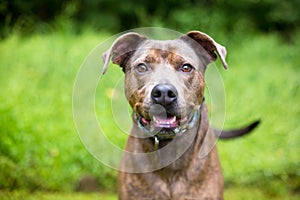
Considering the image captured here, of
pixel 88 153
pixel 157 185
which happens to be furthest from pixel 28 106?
pixel 157 185

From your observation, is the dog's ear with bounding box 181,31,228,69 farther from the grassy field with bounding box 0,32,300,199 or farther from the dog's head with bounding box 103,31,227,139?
the grassy field with bounding box 0,32,300,199

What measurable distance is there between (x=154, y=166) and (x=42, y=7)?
16000 mm

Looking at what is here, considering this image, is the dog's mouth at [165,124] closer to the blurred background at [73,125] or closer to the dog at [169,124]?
the dog at [169,124]

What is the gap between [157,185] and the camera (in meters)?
4.02

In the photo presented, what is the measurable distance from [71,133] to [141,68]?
2.66 m

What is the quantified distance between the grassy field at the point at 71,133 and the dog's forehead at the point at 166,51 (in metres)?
2.12

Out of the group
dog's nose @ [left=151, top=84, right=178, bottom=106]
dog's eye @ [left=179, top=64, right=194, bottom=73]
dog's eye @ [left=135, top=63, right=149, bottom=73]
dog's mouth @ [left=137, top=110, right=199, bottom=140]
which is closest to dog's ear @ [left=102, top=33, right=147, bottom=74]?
dog's eye @ [left=135, top=63, right=149, bottom=73]

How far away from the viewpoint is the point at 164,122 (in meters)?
3.74

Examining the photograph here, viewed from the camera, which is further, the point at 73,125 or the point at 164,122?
the point at 73,125

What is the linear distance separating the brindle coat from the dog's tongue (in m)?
0.07

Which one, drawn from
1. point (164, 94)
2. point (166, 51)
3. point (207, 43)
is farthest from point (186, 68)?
point (164, 94)

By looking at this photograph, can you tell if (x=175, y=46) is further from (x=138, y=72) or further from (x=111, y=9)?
(x=111, y=9)

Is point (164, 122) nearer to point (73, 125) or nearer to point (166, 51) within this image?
point (166, 51)

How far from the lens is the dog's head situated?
3672 millimetres
